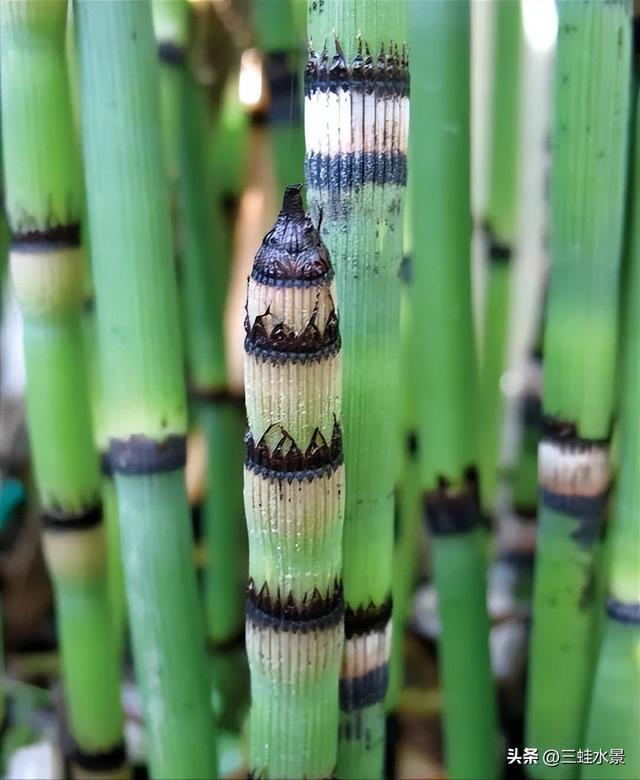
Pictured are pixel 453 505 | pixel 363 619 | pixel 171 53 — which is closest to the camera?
pixel 363 619

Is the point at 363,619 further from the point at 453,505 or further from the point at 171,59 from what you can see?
the point at 171,59

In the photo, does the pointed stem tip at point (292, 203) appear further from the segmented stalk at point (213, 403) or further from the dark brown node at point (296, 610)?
the segmented stalk at point (213, 403)

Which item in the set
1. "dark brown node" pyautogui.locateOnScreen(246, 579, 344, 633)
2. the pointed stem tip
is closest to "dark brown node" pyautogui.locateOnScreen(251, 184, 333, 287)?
the pointed stem tip

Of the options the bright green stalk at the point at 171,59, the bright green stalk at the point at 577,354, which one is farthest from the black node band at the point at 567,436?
the bright green stalk at the point at 171,59

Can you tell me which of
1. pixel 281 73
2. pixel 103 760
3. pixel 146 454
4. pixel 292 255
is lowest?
pixel 103 760

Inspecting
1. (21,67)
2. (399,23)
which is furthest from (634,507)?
(21,67)

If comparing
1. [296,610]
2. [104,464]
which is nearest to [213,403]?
[104,464]

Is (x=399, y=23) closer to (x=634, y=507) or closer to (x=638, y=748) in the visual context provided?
(x=634, y=507)
